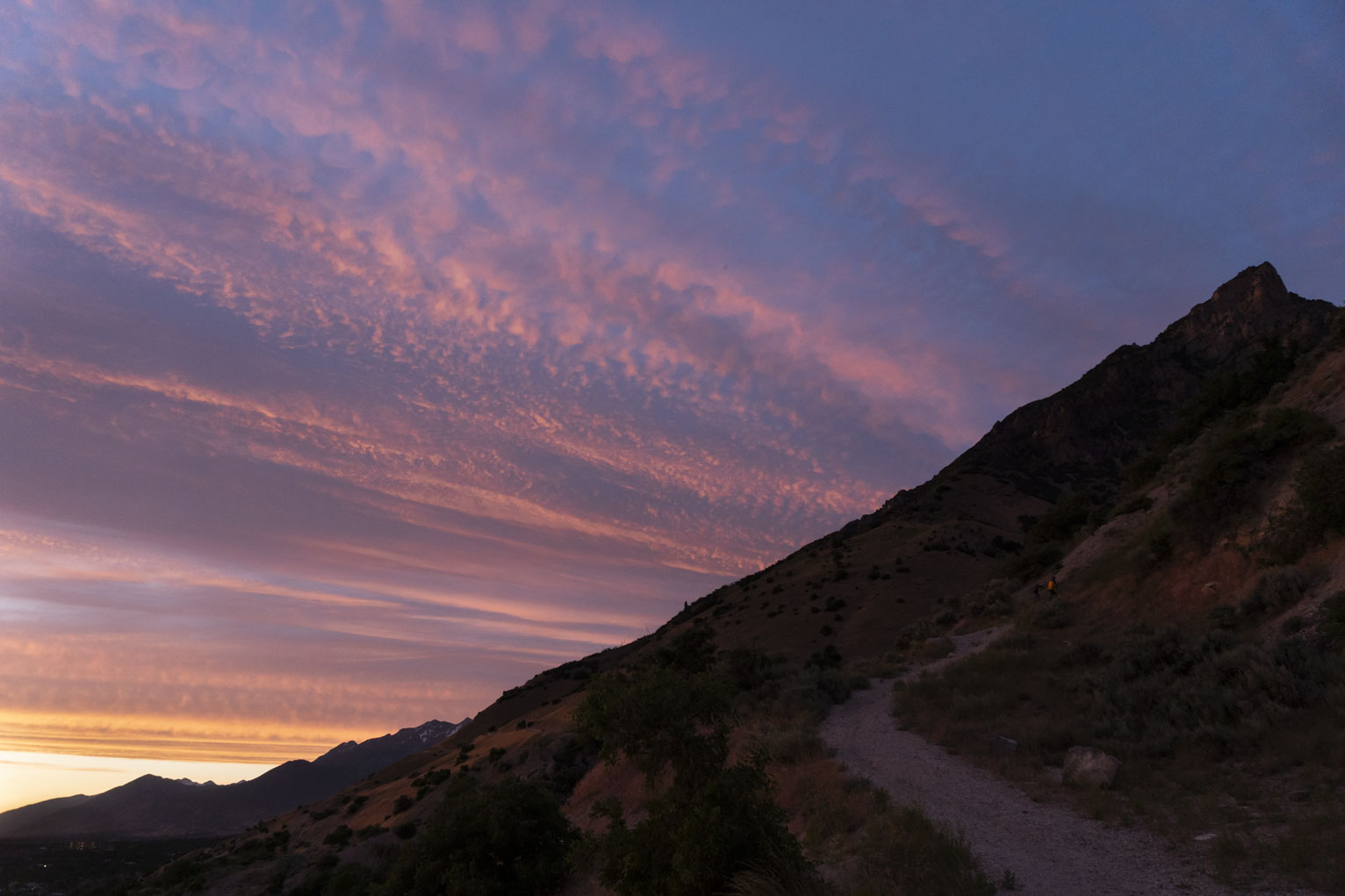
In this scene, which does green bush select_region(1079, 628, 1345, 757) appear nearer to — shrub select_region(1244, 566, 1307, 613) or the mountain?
the mountain

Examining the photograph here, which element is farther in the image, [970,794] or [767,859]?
[970,794]

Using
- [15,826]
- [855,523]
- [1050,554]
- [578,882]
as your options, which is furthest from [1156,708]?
[15,826]

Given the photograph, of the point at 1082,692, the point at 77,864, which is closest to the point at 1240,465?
the point at 1082,692

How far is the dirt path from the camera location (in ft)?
31.2

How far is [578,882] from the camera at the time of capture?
59.8 ft

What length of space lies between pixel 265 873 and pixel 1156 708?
44.0 m

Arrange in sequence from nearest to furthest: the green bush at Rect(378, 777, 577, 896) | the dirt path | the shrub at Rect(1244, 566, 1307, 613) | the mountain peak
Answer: the dirt path < the shrub at Rect(1244, 566, 1307, 613) < the green bush at Rect(378, 777, 577, 896) < the mountain peak

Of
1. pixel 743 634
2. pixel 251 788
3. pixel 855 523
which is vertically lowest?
pixel 251 788

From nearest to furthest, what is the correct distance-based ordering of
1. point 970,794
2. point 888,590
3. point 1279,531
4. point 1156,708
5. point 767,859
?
point 767,859, point 970,794, point 1156,708, point 1279,531, point 888,590

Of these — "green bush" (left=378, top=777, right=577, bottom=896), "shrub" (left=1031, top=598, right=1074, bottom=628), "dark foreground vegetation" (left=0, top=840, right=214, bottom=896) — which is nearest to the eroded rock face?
"green bush" (left=378, top=777, right=577, bottom=896)

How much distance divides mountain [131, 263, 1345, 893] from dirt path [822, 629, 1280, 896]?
48 centimetres

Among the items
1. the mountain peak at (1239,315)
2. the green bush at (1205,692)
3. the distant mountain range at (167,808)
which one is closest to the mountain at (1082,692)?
the green bush at (1205,692)

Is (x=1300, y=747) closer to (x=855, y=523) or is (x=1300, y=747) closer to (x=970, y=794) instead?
(x=970, y=794)

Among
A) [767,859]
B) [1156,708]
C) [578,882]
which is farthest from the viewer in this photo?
[578,882]
